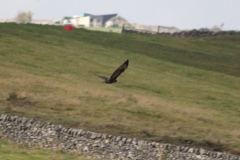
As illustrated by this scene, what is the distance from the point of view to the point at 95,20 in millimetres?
149250

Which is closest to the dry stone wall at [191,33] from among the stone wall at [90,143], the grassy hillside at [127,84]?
the grassy hillside at [127,84]

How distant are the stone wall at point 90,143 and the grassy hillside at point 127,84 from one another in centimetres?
278

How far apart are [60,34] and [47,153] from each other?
4259 centimetres

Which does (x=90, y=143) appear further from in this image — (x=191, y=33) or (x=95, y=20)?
(x=95, y=20)

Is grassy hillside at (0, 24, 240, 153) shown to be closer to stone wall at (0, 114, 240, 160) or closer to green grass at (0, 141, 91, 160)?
stone wall at (0, 114, 240, 160)

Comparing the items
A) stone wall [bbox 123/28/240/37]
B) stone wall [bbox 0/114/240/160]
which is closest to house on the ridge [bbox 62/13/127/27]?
stone wall [bbox 123/28/240/37]

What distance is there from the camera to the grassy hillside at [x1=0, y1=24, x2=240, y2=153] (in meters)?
36.2

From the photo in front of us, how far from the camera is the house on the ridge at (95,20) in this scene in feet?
409

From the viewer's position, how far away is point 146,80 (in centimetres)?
5284

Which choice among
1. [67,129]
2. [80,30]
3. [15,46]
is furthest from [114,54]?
[67,129]

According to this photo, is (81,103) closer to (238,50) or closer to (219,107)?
A: (219,107)

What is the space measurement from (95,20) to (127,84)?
10032 cm

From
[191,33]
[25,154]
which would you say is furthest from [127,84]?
[191,33]

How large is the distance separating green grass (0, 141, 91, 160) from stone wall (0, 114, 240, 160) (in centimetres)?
50
